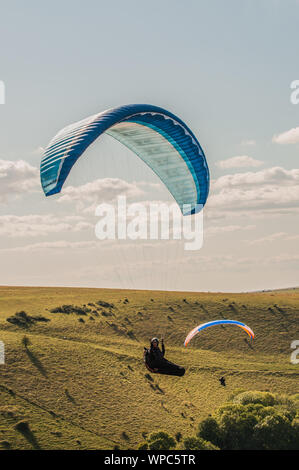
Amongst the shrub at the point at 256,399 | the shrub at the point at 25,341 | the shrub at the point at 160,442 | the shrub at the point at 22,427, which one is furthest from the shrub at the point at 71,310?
the shrub at the point at 160,442

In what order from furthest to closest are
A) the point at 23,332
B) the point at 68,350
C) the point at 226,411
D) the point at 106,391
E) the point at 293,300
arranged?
the point at 293,300 → the point at 23,332 → the point at 68,350 → the point at 106,391 → the point at 226,411

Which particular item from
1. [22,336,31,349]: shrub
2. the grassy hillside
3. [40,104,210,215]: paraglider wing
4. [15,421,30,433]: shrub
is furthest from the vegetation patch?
[40,104,210,215]: paraglider wing

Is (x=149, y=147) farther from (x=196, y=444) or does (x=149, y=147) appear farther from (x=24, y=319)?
(x=24, y=319)

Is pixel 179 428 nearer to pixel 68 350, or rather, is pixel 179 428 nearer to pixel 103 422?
pixel 103 422

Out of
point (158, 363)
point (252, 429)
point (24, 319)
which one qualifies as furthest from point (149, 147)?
point (24, 319)

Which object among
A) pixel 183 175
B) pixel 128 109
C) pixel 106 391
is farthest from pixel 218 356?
pixel 128 109
